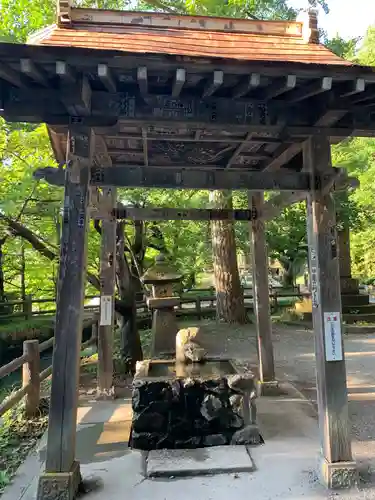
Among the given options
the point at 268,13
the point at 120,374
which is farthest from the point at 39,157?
the point at 268,13

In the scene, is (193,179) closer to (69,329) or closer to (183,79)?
(183,79)

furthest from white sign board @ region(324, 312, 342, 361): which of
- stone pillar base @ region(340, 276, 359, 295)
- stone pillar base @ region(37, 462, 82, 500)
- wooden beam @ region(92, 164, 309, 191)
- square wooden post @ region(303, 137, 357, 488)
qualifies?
stone pillar base @ region(340, 276, 359, 295)

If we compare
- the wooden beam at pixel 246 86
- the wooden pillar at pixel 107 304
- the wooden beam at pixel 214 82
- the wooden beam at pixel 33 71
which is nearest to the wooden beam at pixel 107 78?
the wooden beam at pixel 33 71

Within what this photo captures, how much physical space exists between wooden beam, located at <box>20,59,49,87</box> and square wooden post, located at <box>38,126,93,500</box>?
1.60 ft

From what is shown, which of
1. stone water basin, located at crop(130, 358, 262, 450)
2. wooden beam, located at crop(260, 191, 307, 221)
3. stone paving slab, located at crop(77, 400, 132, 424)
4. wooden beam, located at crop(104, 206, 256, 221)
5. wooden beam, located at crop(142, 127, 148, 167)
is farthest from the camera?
wooden beam, located at crop(104, 206, 256, 221)

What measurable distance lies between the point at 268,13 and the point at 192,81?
40.9ft

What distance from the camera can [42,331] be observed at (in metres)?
14.3

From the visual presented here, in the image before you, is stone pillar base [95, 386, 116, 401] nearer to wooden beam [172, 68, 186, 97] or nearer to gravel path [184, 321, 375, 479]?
gravel path [184, 321, 375, 479]

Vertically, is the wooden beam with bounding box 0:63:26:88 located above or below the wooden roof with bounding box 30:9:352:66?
below

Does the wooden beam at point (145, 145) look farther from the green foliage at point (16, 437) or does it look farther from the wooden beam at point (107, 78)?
the green foliage at point (16, 437)

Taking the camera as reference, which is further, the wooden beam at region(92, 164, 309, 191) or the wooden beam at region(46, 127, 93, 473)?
the wooden beam at region(92, 164, 309, 191)

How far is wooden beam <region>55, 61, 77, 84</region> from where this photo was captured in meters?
3.21

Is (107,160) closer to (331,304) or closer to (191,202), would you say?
(331,304)

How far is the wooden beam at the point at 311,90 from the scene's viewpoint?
3451 millimetres
